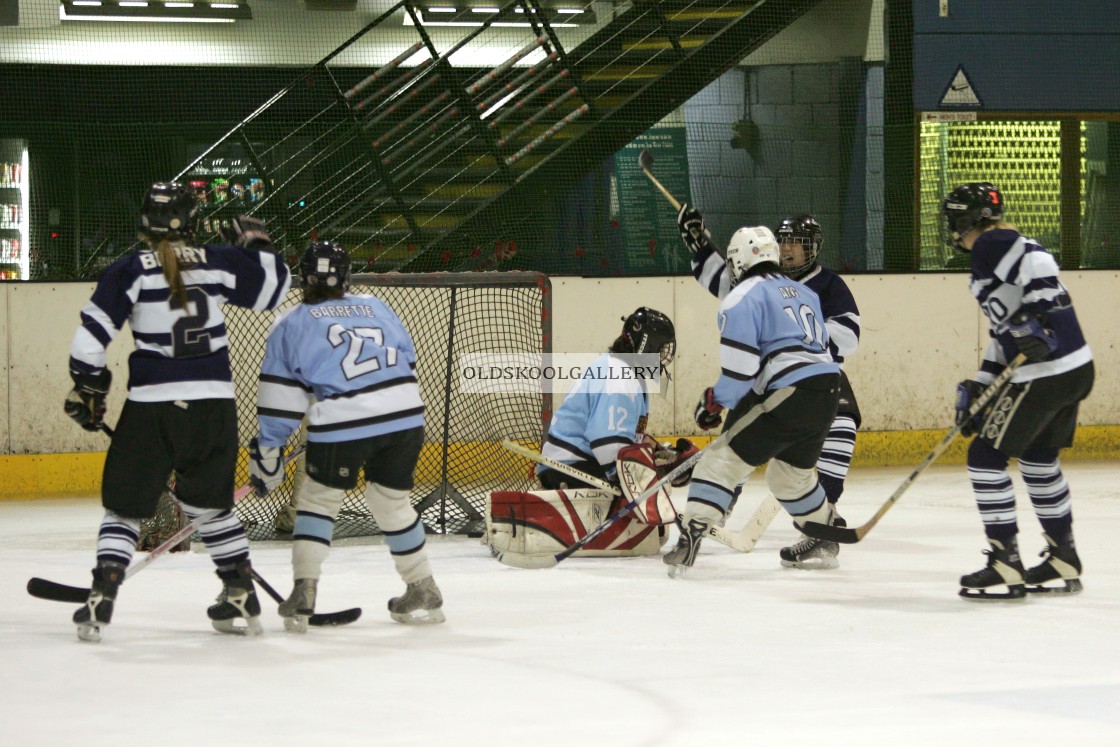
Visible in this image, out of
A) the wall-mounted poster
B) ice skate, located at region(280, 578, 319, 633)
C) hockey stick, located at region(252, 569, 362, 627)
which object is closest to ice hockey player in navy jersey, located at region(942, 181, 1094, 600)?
hockey stick, located at region(252, 569, 362, 627)

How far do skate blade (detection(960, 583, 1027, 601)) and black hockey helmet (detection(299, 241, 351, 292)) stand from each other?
1.88m

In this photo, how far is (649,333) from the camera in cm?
499

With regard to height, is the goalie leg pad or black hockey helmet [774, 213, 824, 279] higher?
black hockey helmet [774, 213, 824, 279]

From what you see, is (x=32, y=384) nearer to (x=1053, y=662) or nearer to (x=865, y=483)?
(x=865, y=483)

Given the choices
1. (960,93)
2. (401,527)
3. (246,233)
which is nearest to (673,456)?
(401,527)

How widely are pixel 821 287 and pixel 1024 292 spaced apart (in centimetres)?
119

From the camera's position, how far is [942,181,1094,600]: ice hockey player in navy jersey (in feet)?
13.6

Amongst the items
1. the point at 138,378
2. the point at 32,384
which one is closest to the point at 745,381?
the point at 138,378

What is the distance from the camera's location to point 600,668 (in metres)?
3.37

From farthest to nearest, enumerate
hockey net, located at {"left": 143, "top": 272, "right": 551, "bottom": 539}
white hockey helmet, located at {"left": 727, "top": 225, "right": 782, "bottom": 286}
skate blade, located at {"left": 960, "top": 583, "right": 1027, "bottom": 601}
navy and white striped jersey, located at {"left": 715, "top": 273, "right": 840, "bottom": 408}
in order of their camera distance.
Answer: hockey net, located at {"left": 143, "top": 272, "right": 551, "bottom": 539}, white hockey helmet, located at {"left": 727, "top": 225, "right": 782, "bottom": 286}, navy and white striped jersey, located at {"left": 715, "top": 273, "right": 840, "bottom": 408}, skate blade, located at {"left": 960, "top": 583, "right": 1027, "bottom": 601}

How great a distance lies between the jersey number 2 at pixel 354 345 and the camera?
3703 millimetres

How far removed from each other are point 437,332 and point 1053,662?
3.72 metres

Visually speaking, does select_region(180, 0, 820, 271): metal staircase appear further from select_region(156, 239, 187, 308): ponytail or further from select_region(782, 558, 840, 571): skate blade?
select_region(156, 239, 187, 308): ponytail

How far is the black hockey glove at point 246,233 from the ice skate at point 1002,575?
2.09m
